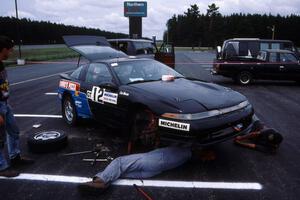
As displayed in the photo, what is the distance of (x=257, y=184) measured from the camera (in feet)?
13.7

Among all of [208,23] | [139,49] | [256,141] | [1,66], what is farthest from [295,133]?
[208,23]

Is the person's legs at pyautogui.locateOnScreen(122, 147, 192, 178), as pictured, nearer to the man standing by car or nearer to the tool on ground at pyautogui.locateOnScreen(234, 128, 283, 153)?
the tool on ground at pyautogui.locateOnScreen(234, 128, 283, 153)

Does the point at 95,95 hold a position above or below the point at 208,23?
below

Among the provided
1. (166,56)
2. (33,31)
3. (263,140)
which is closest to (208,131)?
(263,140)

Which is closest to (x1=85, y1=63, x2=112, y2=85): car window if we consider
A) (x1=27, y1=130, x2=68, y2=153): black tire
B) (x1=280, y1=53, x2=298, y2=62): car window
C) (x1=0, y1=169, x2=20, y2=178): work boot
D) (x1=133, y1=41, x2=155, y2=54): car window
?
(x1=27, y1=130, x2=68, y2=153): black tire

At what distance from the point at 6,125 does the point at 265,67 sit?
11.4 meters

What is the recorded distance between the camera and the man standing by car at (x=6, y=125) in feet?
14.4

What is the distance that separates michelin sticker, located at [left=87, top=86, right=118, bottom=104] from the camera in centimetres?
559

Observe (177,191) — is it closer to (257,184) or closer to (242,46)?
(257,184)

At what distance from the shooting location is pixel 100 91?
5957 mm

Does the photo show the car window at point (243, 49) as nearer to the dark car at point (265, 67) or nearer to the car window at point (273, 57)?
the dark car at point (265, 67)

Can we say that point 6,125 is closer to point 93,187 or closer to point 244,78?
point 93,187

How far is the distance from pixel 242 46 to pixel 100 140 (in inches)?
488

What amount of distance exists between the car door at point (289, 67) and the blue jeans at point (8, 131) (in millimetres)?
11506
